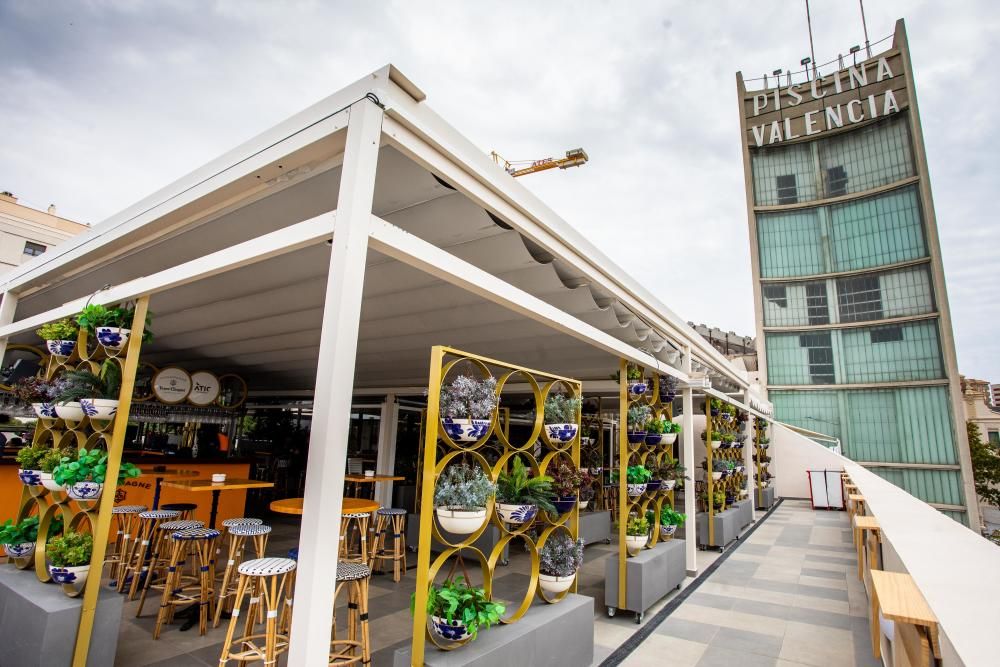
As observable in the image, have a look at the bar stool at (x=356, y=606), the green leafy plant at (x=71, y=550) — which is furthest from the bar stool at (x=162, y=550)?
the bar stool at (x=356, y=606)

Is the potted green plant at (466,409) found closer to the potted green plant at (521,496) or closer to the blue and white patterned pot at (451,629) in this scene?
the potted green plant at (521,496)

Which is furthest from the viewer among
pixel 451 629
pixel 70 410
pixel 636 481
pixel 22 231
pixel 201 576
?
pixel 22 231

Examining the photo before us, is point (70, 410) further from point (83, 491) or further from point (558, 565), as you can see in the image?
point (558, 565)

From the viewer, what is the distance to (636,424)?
15.3ft

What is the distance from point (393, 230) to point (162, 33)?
4.68m

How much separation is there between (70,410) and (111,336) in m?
0.52

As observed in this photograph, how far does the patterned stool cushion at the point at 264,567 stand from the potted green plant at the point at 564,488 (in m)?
1.67

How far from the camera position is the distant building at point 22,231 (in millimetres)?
23812

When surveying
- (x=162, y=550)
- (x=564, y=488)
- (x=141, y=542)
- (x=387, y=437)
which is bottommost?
(x=162, y=550)

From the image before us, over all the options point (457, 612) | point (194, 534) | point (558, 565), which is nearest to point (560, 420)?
point (558, 565)

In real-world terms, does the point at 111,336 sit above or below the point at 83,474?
above

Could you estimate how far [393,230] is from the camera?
1804 millimetres

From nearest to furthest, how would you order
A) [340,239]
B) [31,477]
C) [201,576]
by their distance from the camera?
[340,239] < [31,477] < [201,576]

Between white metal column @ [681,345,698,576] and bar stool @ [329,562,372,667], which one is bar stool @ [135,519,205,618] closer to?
bar stool @ [329,562,372,667]
